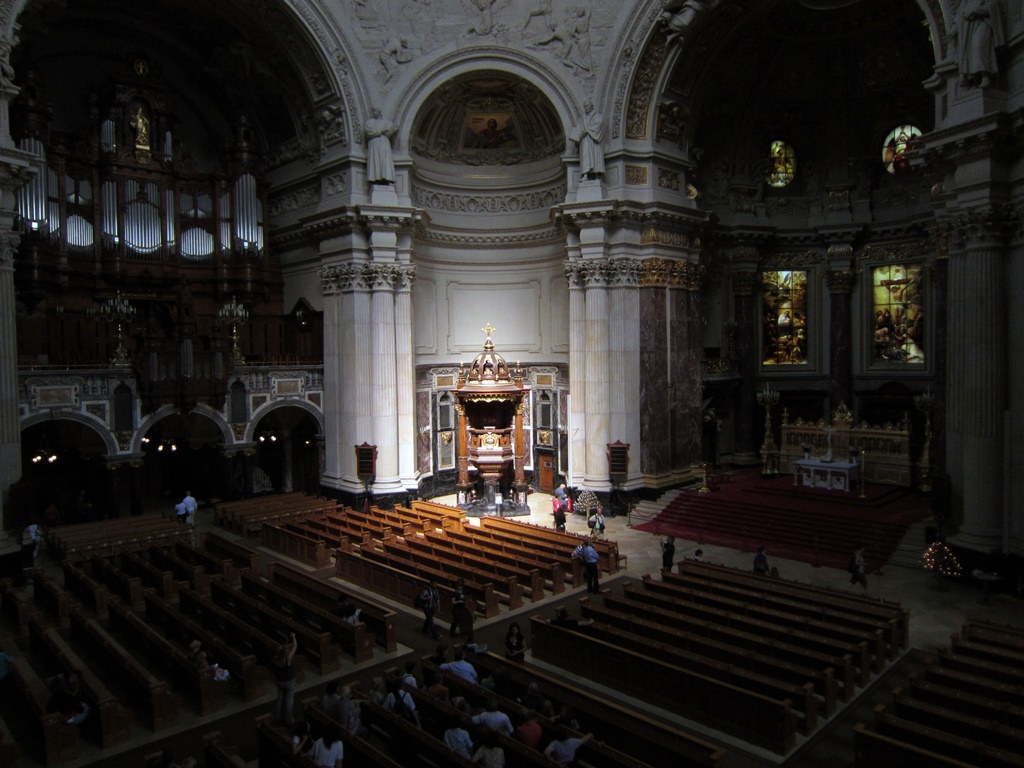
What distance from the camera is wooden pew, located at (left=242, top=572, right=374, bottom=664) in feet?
45.3

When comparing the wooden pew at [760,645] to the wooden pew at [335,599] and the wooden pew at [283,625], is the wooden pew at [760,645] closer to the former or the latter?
the wooden pew at [335,599]

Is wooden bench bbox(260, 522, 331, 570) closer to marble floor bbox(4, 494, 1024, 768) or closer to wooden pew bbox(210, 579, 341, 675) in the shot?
marble floor bbox(4, 494, 1024, 768)

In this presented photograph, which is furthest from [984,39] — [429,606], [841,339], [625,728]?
[429,606]

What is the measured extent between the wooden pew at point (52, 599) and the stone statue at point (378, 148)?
1632 centimetres

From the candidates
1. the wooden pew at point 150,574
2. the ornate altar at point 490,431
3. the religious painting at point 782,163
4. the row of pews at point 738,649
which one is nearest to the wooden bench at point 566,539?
the row of pews at point 738,649

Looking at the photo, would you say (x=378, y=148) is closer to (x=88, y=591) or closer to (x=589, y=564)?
(x=589, y=564)

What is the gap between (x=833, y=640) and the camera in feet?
41.7

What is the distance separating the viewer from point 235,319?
2820 cm

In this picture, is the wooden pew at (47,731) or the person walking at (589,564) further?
the person walking at (589,564)

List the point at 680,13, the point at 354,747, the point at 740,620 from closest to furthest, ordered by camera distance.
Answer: the point at 354,747
the point at 740,620
the point at 680,13

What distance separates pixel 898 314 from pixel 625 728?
80.9 feet

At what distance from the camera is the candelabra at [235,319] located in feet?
89.8

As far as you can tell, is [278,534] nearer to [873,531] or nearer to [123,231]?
[123,231]

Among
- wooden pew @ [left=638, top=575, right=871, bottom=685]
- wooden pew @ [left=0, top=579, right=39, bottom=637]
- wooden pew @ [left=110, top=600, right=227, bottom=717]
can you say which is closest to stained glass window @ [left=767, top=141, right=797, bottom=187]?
wooden pew @ [left=638, top=575, right=871, bottom=685]
